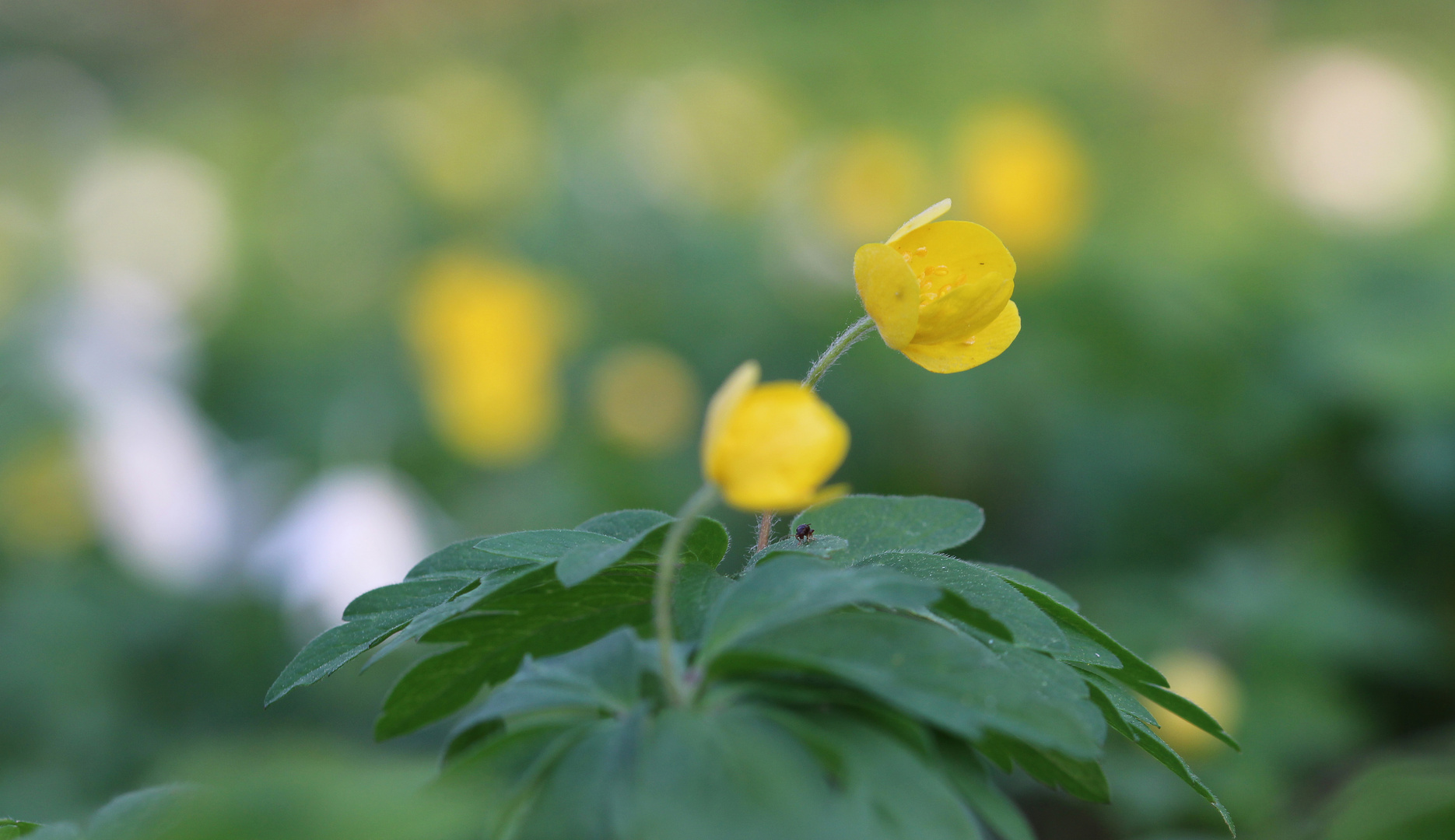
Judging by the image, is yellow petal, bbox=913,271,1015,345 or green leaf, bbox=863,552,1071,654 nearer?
green leaf, bbox=863,552,1071,654

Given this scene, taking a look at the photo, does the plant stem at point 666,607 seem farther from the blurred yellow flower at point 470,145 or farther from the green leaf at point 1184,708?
the blurred yellow flower at point 470,145

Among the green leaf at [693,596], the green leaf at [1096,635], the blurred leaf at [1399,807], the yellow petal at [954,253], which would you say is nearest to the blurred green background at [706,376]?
the blurred leaf at [1399,807]

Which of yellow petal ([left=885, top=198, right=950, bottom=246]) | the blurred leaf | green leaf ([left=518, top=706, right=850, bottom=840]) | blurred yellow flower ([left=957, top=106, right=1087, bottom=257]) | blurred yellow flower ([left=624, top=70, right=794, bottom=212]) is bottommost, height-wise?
the blurred leaf

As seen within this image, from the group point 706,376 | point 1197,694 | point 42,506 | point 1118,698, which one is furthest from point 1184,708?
point 42,506

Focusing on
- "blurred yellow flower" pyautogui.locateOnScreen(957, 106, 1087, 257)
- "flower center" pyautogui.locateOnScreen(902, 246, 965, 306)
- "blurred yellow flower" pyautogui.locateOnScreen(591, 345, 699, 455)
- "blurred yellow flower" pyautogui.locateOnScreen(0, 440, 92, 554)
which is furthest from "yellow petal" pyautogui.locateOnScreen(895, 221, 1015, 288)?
"blurred yellow flower" pyautogui.locateOnScreen(0, 440, 92, 554)

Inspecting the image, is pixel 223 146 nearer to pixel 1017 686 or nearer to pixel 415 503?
pixel 415 503

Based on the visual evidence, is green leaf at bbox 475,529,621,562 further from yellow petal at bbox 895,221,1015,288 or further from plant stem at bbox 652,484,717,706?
yellow petal at bbox 895,221,1015,288

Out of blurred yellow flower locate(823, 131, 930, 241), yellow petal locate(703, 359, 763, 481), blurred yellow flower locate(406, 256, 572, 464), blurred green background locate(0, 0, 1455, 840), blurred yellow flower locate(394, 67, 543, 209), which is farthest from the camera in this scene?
blurred yellow flower locate(394, 67, 543, 209)
